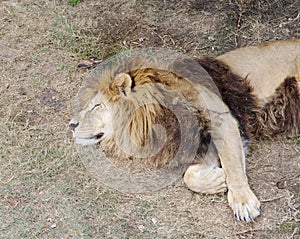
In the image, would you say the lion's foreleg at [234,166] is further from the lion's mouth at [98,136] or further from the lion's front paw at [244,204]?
the lion's mouth at [98,136]

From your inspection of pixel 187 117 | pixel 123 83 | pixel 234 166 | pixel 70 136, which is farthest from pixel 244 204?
pixel 70 136

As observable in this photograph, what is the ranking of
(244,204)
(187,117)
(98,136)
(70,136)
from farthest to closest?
(70,136) → (98,136) → (187,117) → (244,204)

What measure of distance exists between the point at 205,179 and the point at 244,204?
0.90ft

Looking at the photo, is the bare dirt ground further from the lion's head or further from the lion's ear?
the lion's ear

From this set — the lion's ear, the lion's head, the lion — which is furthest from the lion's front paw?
the lion's ear

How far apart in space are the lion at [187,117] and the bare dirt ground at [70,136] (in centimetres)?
15

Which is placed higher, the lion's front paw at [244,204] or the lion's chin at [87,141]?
the lion's chin at [87,141]

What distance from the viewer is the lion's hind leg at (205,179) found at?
11.5 ft

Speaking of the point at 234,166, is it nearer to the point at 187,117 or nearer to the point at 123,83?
the point at 187,117

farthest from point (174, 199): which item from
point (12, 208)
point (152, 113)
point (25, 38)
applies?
point (25, 38)

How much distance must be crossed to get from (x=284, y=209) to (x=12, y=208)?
158 cm

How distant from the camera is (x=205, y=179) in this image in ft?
11.6

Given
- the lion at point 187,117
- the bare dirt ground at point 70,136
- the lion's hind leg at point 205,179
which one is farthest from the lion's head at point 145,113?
the bare dirt ground at point 70,136

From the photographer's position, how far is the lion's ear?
134 inches
